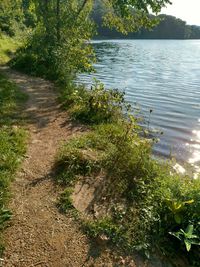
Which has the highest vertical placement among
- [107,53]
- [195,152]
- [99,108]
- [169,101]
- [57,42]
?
[57,42]

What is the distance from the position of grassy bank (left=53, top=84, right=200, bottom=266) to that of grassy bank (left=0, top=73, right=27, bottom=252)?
1009mm

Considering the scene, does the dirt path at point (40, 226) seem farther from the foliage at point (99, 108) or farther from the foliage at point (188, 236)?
the foliage at point (99, 108)

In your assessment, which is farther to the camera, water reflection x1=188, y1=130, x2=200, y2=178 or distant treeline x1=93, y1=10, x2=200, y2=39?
distant treeline x1=93, y1=10, x2=200, y2=39

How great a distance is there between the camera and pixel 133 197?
20.0 feet

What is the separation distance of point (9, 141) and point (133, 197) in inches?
144

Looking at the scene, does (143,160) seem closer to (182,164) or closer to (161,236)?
(161,236)

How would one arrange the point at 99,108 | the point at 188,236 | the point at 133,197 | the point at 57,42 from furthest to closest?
the point at 57,42
the point at 99,108
the point at 133,197
the point at 188,236

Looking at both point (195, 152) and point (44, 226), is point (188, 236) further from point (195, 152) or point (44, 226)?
point (195, 152)

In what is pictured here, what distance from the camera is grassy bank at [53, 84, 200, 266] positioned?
5.09 meters

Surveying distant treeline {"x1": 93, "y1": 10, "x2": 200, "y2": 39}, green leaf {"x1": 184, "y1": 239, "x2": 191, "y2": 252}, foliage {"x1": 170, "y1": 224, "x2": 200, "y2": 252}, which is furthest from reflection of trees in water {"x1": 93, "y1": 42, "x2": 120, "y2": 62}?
distant treeline {"x1": 93, "y1": 10, "x2": 200, "y2": 39}

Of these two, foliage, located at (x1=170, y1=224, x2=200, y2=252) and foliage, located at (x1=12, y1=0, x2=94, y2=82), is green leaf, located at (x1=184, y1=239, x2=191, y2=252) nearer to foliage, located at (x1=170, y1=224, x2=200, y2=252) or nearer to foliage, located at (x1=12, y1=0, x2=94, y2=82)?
foliage, located at (x1=170, y1=224, x2=200, y2=252)

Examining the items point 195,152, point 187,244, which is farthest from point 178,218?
point 195,152

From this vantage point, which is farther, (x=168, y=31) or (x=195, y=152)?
(x=168, y=31)

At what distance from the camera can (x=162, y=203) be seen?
5.75 m
